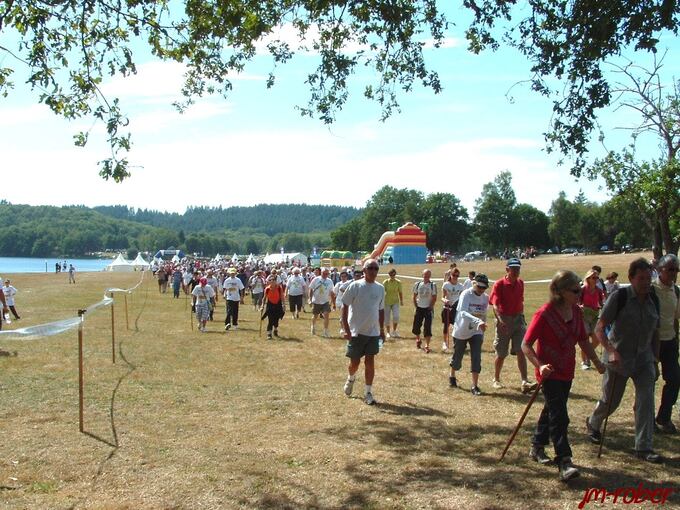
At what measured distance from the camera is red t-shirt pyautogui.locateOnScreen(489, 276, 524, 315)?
9375 mm

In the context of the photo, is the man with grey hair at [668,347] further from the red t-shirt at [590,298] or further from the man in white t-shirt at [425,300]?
the man in white t-shirt at [425,300]

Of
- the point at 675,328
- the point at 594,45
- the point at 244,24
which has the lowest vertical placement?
the point at 675,328

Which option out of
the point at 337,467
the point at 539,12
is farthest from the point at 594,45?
the point at 337,467

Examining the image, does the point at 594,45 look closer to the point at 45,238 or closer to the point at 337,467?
the point at 337,467

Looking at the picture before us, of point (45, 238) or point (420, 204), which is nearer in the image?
point (420, 204)

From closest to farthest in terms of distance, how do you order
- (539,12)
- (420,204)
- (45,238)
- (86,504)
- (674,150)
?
(86,504) < (539,12) < (674,150) < (420,204) < (45,238)

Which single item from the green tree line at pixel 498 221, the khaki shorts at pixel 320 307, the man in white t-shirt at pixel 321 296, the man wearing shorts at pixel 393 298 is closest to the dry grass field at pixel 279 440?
the man wearing shorts at pixel 393 298

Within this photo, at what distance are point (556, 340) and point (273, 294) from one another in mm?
11483

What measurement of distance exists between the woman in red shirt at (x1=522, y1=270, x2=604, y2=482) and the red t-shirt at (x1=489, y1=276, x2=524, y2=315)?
3.81 meters

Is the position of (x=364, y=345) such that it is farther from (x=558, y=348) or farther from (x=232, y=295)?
(x=232, y=295)

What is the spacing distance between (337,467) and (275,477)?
2.01 ft

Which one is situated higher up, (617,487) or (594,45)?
(594,45)

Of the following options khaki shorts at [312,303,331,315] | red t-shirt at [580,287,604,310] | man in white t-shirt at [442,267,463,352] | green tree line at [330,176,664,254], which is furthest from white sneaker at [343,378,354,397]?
green tree line at [330,176,664,254]

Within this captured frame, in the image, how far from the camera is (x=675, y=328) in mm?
7039
